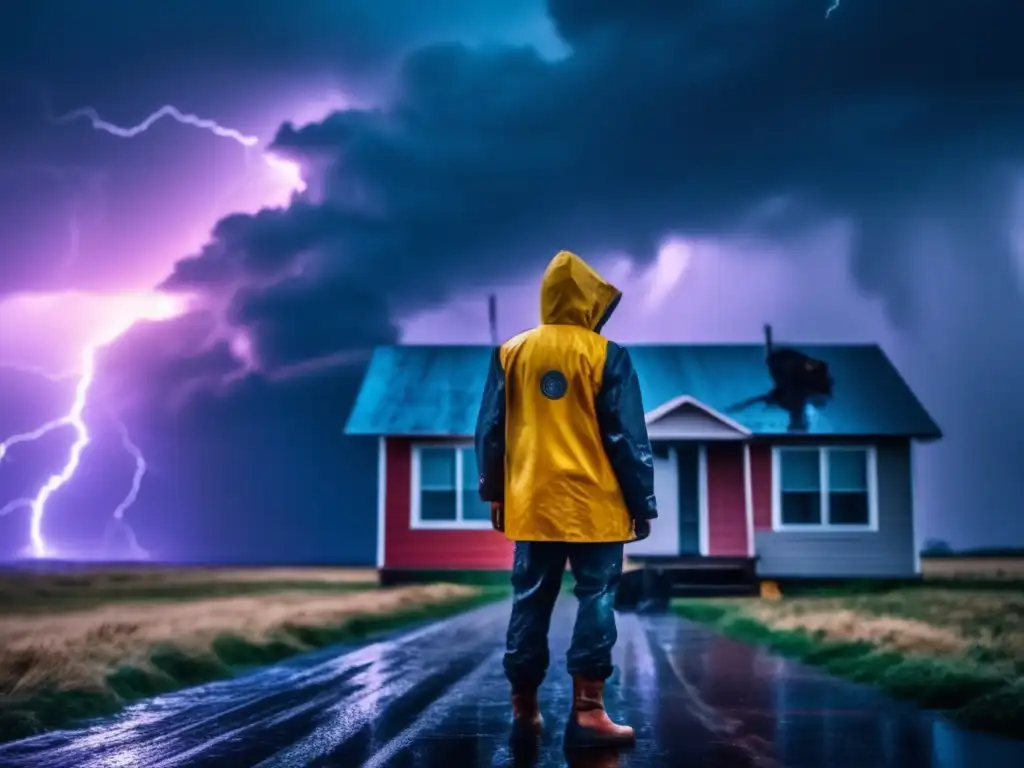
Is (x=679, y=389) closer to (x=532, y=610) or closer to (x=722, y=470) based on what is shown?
(x=722, y=470)

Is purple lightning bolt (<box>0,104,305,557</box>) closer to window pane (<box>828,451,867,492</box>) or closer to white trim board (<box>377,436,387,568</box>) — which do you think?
white trim board (<box>377,436,387,568</box>)

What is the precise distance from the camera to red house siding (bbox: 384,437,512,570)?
523 inches

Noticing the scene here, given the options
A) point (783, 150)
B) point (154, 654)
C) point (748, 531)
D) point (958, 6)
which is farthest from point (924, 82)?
point (154, 654)

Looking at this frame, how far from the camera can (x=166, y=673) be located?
17.4ft

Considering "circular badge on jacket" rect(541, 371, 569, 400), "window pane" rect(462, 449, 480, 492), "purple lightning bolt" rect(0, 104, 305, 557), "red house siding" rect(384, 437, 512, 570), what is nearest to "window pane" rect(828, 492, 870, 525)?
"red house siding" rect(384, 437, 512, 570)

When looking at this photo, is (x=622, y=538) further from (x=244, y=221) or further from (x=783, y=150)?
(x=244, y=221)

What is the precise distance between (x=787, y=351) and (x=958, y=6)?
4686 mm

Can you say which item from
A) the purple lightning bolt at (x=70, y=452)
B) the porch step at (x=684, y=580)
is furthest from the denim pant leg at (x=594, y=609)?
the porch step at (x=684, y=580)

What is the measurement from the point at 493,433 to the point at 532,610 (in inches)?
24.3

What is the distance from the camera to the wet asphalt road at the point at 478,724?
3.19m

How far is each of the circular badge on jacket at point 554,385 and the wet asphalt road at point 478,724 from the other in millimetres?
1115

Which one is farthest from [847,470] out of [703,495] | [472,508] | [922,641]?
[922,641]

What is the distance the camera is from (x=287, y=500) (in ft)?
34.8

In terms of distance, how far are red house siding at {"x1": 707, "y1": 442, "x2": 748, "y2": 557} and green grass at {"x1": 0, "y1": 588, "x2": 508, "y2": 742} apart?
5.44m
